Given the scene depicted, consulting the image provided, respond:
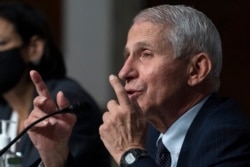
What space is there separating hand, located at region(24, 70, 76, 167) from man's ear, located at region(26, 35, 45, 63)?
1.04 metres

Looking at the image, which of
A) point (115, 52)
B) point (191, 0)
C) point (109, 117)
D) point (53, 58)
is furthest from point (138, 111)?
point (115, 52)

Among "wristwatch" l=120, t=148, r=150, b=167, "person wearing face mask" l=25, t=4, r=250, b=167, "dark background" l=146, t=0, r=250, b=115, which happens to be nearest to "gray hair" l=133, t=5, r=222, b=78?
"person wearing face mask" l=25, t=4, r=250, b=167

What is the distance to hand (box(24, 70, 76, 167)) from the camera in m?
3.71

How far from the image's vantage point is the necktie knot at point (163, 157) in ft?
11.6

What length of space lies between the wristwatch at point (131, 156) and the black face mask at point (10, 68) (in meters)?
1.55

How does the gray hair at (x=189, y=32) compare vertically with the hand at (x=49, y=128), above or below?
above

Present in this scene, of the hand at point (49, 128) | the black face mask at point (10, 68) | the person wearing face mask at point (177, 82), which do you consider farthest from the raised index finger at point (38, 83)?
the black face mask at point (10, 68)

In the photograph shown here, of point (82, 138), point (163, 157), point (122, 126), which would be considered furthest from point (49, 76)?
point (122, 126)

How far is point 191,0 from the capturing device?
516 centimetres

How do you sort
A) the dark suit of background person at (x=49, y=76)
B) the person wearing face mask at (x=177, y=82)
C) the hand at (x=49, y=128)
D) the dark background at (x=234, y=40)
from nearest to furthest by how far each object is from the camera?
the person wearing face mask at (x=177, y=82), the hand at (x=49, y=128), the dark suit of background person at (x=49, y=76), the dark background at (x=234, y=40)

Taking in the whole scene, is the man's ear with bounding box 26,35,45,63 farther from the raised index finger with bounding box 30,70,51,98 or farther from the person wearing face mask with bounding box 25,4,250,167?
the person wearing face mask with bounding box 25,4,250,167

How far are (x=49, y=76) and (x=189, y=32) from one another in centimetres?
132

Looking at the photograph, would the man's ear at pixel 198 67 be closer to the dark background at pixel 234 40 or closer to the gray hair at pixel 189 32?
the gray hair at pixel 189 32

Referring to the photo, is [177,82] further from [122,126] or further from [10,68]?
[10,68]
